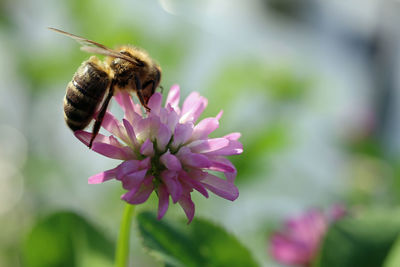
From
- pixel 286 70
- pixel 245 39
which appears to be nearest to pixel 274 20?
pixel 245 39

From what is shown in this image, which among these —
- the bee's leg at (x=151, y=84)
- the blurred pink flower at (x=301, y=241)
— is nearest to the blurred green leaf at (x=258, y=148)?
the blurred pink flower at (x=301, y=241)

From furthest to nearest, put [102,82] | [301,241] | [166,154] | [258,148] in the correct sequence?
[258,148] → [301,241] → [102,82] → [166,154]

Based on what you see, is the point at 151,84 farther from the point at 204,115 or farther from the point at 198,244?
the point at 204,115

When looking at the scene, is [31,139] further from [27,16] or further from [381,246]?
[381,246]

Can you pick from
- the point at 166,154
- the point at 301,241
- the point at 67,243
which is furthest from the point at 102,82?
the point at 301,241

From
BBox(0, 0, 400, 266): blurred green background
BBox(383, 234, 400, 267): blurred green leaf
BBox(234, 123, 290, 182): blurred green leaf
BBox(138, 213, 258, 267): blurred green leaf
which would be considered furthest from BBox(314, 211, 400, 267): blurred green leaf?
BBox(234, 123, 290, 182): blurred green leaf

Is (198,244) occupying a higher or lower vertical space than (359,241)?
lower
